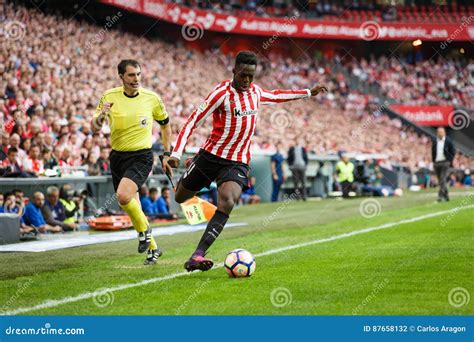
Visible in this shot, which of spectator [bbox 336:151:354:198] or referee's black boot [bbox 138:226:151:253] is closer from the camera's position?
referee's black boot [bbox 138:226:151:253]

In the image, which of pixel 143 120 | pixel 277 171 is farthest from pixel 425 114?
pixel 143 120

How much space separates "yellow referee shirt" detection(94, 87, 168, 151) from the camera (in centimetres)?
1031

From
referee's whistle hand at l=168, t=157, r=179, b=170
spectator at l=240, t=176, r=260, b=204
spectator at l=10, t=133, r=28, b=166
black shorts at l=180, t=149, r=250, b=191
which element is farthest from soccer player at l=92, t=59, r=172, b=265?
spectator at l=240, t=176, r=260, b=204

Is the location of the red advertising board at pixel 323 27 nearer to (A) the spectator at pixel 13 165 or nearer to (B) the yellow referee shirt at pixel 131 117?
(A) the spectator at pixel 13 165

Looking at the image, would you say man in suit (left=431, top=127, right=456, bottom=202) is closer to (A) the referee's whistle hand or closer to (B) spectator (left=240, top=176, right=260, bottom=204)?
(B) spectator (left=240, top=176, right=260, bottom=204)

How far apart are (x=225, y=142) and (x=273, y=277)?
1.63m

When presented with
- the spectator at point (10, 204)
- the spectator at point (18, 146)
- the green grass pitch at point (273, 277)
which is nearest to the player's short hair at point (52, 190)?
the spectator at point (18, 146)

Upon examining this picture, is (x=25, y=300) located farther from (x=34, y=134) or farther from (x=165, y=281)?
(x=34, y=134)

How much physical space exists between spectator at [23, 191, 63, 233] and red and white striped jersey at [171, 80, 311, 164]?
636 centimetres

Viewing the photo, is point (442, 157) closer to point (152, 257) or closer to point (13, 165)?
point (13, 165)

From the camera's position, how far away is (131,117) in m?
10.3
